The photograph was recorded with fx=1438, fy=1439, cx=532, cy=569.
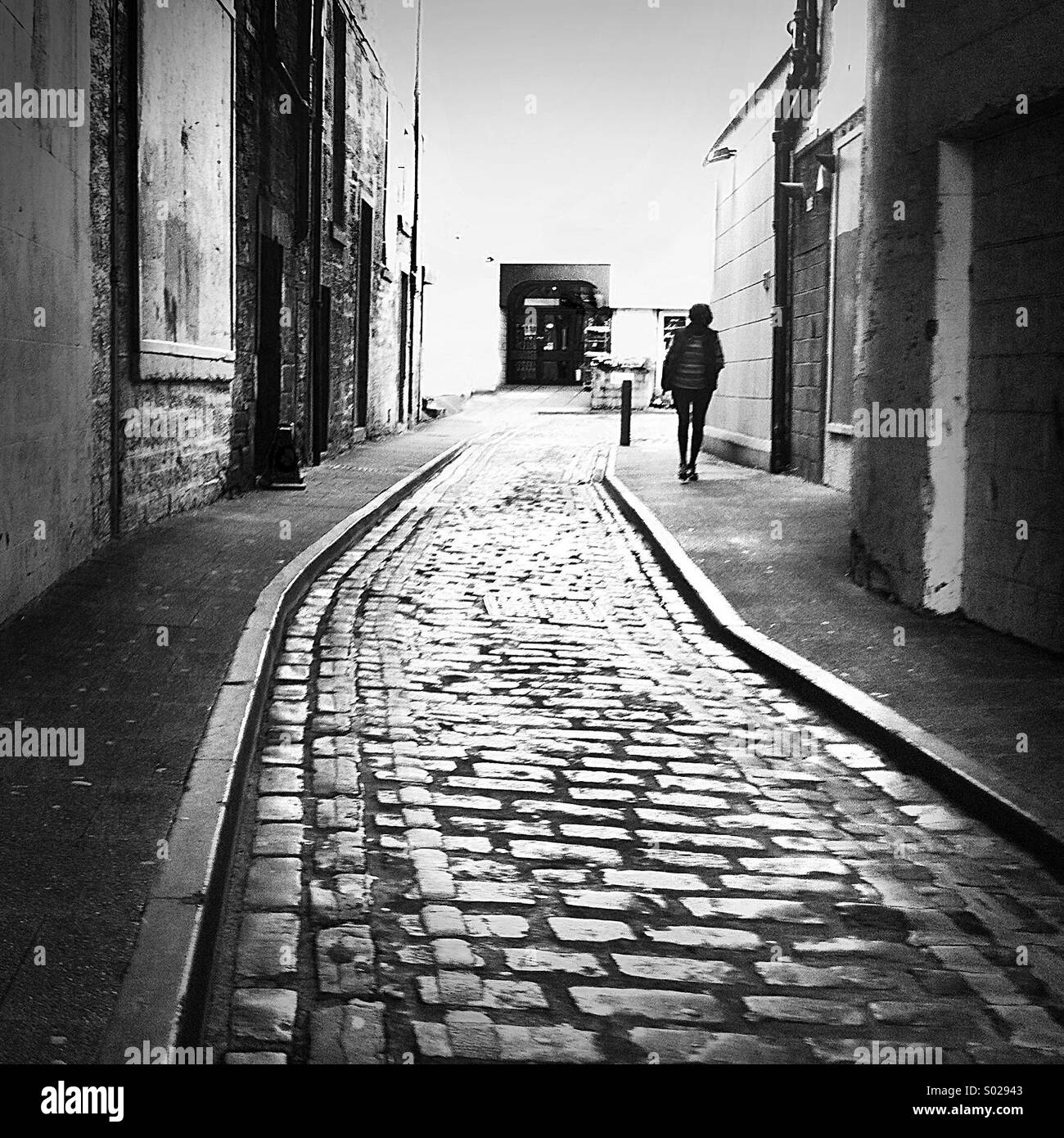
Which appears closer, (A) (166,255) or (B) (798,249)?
(A) (166,255)

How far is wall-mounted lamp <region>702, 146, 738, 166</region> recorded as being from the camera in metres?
20.1

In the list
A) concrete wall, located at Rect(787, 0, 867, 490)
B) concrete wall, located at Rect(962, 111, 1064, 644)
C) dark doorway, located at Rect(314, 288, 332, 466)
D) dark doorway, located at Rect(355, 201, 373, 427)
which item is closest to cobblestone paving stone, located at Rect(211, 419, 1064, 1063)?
concrete wall, located at Rect(962, 111, 1064, 644)

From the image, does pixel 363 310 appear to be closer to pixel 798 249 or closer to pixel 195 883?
pixel 798 249

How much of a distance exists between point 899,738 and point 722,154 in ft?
54.2

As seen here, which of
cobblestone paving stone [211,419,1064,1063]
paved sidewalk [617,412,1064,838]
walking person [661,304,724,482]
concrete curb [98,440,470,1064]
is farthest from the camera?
walking person [661,304,724,482]

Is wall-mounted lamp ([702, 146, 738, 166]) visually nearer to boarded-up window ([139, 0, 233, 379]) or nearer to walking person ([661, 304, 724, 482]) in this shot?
walking person ([661, 304, 724, 482])

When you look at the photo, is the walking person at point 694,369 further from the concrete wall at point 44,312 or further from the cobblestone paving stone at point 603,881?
the cobblestone paving stone at point 603,881

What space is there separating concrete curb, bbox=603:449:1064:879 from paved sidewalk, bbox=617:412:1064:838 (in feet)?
0.22

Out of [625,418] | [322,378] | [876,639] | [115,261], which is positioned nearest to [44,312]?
[115,261]

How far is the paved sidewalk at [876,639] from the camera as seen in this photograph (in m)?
5.53

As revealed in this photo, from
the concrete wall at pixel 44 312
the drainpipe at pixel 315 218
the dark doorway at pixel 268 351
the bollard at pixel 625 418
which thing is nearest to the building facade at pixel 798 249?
the bollard at pixel 625 418

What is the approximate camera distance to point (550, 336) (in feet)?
211

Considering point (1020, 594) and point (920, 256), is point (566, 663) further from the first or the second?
point (920, 256)

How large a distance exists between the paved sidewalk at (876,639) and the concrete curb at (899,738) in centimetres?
7
